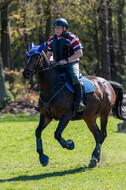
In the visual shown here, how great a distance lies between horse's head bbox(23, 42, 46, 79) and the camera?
8.02m

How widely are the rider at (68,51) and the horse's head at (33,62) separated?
1.77 ft

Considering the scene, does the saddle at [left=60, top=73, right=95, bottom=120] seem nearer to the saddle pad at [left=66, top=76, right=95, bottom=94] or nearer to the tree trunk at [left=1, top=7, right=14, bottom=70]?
the saddle pad at [left=66, top=76, right=95, bottom=94]

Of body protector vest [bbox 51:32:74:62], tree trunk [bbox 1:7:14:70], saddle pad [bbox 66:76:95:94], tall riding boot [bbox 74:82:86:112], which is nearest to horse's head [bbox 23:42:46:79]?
body protector vest [bbox 51:32:74:62]

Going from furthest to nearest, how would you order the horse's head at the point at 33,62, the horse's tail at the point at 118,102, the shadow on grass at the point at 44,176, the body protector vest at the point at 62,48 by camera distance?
the horse's tail at the point at 118,102
the body protector vest at the point at 62,48
the shadow on grass at the point at 44,176
the horse's head at the point at 33,62

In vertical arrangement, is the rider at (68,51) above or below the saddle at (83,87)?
above

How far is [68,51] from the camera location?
8.92 m

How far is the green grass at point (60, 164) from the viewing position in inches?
300

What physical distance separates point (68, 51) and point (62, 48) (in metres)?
0.16

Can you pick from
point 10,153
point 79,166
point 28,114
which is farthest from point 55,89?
point 28,114

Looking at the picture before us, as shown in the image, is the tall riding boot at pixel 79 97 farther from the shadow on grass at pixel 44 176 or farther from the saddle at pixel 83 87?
the shadow on grass at pixel 44 176

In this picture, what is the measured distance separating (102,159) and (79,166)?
847mm

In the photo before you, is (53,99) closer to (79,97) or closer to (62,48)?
(79,97)

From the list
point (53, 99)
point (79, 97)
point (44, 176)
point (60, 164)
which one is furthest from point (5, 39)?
point (44, 176)

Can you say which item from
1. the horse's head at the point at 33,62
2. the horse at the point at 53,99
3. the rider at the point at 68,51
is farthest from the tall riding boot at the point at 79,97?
the horse's head at the point at 33,62
